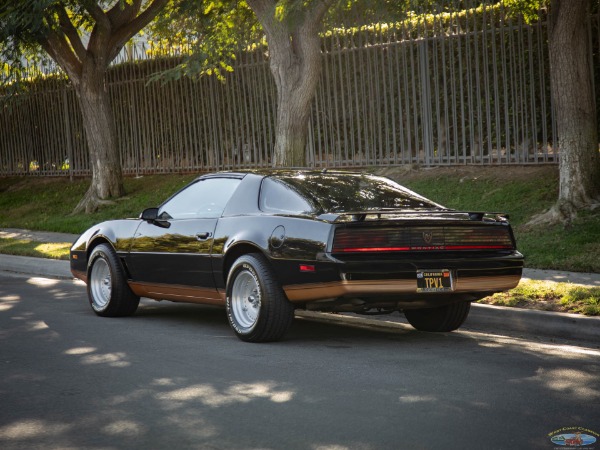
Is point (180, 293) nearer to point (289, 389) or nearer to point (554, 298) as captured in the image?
point (289, 389)

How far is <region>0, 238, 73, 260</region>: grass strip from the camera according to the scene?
1608 centimetres

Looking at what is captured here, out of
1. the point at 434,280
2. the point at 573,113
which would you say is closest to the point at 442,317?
the point at 434,280

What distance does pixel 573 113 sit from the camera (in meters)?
13.7

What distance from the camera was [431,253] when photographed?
25.7 feet

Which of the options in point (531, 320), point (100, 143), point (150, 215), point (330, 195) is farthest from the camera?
point (100, 143)

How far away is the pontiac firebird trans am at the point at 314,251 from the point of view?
7.69 m

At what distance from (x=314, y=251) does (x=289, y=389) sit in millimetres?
1635

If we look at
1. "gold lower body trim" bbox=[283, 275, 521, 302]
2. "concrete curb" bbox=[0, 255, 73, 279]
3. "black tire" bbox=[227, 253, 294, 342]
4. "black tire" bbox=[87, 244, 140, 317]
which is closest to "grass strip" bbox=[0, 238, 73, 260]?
"concrete curb" bbox=[0, 255, 73, 279]

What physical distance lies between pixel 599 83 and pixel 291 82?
187 inches

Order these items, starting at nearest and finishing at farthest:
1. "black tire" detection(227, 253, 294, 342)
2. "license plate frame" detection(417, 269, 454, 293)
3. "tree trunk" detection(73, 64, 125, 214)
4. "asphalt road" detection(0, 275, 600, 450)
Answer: "asphalt road" detection(0, 275, 600, 450)
"license plate frame" detection(417, 269, 454, 293)
"black tire" detection(227, 253, 294, 342)
"tree trunk" detection(73, 64, 125, 214)

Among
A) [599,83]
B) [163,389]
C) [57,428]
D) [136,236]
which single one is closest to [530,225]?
[599,83]

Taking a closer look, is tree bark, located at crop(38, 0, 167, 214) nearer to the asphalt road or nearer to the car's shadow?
the car's shadow

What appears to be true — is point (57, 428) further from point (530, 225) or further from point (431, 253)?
point (530, 225)

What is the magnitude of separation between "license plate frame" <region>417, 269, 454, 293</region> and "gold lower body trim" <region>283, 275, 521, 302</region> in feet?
0.16
